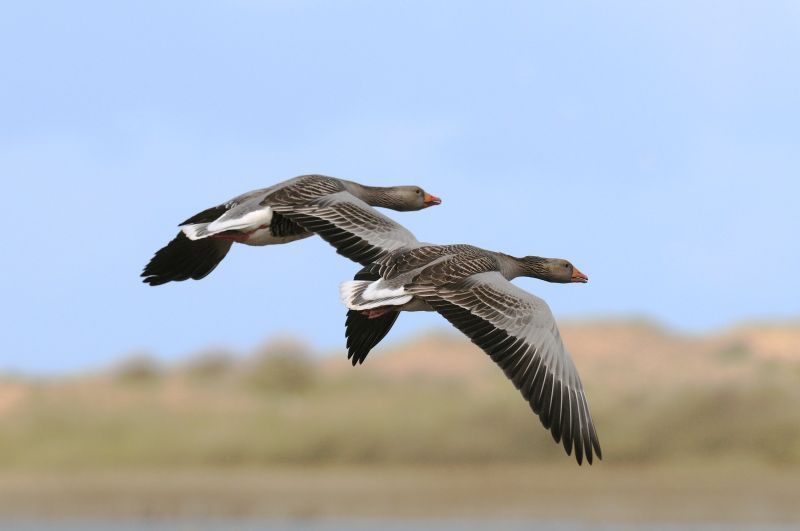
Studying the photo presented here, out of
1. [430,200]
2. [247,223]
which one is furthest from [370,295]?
[430,200]

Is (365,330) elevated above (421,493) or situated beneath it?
elevated above

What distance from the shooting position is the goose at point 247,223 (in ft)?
33.4


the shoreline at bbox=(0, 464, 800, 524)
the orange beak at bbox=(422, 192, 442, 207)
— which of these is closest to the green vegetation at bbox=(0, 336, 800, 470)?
the shoreline at bbox=(0, 464, 800, 524)

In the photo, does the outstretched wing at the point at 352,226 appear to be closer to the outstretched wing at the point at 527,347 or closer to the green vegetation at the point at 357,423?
the outstretched wing at the point at 527,347

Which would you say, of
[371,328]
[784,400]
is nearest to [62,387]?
[784,400]

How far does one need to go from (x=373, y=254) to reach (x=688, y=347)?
3107 centimetres

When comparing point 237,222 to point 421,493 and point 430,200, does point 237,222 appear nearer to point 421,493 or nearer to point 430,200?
point 430,200

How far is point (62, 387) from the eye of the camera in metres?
31.0

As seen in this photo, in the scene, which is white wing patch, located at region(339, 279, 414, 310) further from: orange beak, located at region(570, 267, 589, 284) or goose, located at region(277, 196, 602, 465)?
orange beak, located at region(570, 267, 589, 284)

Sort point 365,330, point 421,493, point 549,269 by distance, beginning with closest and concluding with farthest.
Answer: point 365,330 < point 549,269 < point 421,493

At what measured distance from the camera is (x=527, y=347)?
9.24 m

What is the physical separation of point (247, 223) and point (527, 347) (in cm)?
202

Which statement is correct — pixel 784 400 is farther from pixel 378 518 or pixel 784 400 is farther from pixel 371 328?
pixel 371 328

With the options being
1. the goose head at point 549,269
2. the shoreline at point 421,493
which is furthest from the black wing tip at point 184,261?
the shoreline at point 421,493
